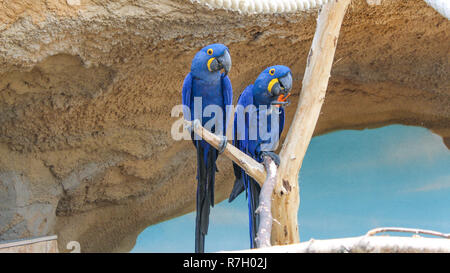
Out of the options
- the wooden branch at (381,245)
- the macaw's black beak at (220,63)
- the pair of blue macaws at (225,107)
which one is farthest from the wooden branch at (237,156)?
the wooden branch at (381,245)

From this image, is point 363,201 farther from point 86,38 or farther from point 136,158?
point 86,38

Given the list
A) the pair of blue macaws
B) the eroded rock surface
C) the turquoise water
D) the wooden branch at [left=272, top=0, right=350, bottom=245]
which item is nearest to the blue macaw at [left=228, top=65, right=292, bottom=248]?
the pair of blue macaws

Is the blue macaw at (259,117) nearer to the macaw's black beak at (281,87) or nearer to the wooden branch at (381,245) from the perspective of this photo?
the macaw's black beak at (281,87)

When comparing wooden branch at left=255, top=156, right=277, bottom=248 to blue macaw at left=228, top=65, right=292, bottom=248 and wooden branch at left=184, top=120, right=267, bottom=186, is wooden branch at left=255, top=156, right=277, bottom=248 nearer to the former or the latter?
wooden branch at left=184, top=120, right=267, bottom=186

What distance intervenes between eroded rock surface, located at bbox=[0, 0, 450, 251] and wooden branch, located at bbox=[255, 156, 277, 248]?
965mm

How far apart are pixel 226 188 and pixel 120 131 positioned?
3.71ft

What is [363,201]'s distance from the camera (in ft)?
11.7

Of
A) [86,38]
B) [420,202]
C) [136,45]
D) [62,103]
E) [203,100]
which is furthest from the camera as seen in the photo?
[420,202]

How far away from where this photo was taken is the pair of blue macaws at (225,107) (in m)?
1.88

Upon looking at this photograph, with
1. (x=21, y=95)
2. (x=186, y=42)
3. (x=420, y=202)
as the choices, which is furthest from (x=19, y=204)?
(x=420, y=202)

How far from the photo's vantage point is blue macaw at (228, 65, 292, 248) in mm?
1896

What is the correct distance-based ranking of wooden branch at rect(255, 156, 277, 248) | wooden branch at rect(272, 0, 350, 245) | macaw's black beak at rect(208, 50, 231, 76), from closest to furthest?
wooden branch at rect(255, 156, 277, 248)
wooden branch at rect(272, 0, 350, 245)
macaw's black beak at rect(208, 50, 231, 76)

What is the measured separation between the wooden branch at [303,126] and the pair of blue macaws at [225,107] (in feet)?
0.46

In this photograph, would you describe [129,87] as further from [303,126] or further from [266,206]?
[266,206]
